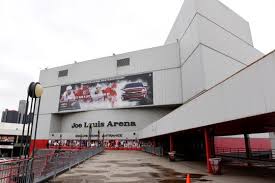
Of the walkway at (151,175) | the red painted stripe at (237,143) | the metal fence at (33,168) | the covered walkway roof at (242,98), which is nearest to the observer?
the metal fence at (33,168)

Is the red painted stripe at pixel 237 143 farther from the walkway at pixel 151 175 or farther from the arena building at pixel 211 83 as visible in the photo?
the walkway at pixel 151 175

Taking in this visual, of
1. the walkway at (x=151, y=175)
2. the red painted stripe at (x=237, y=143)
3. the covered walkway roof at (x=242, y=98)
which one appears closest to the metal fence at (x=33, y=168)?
the walkway at (x=151, y=175)

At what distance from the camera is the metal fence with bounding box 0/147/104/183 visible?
279 inches

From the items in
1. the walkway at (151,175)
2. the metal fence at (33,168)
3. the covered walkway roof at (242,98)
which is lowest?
the walkway at (151,175)

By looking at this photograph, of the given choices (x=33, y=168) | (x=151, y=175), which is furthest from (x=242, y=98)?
(x=33, y=168)

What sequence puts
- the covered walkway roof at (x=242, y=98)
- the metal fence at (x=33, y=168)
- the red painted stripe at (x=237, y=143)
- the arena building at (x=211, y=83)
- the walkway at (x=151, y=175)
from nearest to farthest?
the metal fence at (x=33, y=168), the covered walkway roof at (x=242, y=98), the arena building at (x=211, y=83), the walkway at (x=151, y=175), the red painted stripe at (x=237, y=143)

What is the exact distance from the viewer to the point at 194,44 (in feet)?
127

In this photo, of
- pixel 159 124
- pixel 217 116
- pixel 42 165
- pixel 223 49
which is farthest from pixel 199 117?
pixel 223 49

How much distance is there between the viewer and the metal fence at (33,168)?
23.2 feet

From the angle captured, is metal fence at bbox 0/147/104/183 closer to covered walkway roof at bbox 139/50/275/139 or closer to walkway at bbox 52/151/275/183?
walkway at bbox 52/151/275/183

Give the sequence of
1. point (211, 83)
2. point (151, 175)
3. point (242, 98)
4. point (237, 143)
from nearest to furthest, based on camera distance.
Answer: point (242, 98), point (151, 175), point (211, 83), point (237, 143)

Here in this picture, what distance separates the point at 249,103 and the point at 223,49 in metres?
34.1

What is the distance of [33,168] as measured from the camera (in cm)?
905

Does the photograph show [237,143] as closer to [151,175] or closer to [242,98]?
[151,175]
